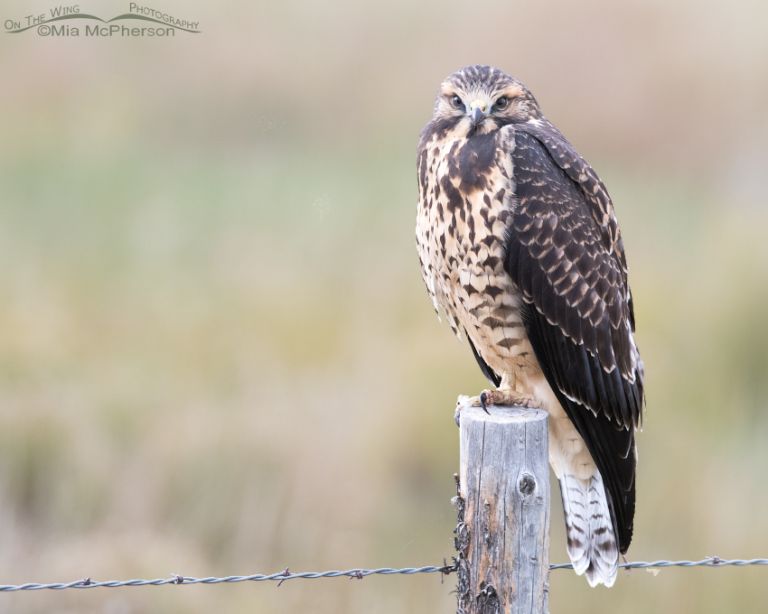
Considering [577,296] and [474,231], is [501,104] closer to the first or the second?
[474,231]

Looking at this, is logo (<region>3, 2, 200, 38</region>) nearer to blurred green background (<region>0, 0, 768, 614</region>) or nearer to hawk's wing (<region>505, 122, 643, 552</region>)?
blurred green background (<region>0, 0, 768, 614</region>)

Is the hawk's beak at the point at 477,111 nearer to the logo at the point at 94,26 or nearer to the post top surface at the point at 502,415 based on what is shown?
the post top surface at the point at 502,415

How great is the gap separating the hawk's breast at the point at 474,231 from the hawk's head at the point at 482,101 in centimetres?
7

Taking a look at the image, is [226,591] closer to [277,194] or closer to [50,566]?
[50,566]

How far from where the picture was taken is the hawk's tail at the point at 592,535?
464cm

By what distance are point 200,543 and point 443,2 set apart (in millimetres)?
8174

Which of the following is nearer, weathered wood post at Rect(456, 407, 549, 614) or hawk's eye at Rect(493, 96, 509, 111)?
weathered wood post at Rect(456, 407, 549, 614)

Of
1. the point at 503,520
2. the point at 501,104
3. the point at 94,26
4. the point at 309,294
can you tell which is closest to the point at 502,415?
the point at 503,520

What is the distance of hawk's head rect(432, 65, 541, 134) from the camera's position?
15.3ft

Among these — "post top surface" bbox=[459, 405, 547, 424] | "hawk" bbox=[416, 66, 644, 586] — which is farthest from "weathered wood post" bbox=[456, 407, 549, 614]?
"hawk" bbox=[416, 66, 644, 586]

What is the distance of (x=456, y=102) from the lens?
4.76 metres

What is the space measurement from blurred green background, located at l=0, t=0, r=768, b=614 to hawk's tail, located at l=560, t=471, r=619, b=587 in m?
1.27

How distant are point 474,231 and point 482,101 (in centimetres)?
49

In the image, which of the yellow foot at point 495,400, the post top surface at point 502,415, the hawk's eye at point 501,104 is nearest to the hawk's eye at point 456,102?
the hawk's eye at point 501,104
